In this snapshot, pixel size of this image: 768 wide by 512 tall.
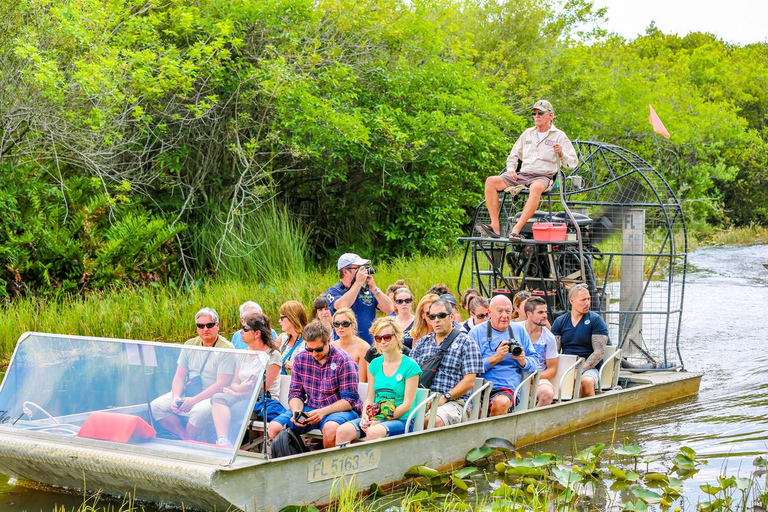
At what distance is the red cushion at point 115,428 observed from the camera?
6.59 meters

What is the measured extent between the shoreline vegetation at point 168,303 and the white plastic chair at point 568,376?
21.7 ft

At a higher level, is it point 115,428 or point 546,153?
point 546,153

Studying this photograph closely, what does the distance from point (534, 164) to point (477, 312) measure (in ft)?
9.41

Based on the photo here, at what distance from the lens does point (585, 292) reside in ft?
31.0

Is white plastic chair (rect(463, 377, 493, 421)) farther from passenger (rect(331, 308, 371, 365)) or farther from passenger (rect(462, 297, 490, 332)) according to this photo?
passenger (rect(331, 308, 371, 365))

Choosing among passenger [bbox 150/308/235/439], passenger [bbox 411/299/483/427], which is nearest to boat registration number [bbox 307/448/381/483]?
passenger [bbox 150/308/235/439]

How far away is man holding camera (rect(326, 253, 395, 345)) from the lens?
9.41 meters

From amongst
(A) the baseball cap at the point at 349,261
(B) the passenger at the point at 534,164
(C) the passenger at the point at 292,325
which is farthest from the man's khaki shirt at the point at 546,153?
(C) the passenger at the point at 292,325

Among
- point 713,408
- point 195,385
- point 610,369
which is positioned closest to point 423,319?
point 195,385

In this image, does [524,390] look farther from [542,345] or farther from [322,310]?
[322,310]

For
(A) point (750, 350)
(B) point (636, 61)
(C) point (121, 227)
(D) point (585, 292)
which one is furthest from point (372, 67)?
(B) point (636, 61)

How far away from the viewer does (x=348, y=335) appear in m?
7.79

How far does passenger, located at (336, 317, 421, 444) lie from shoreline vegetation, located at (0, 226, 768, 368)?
653cm

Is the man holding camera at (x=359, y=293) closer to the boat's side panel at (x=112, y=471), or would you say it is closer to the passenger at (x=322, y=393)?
the passenger at (x=322, y=393)
